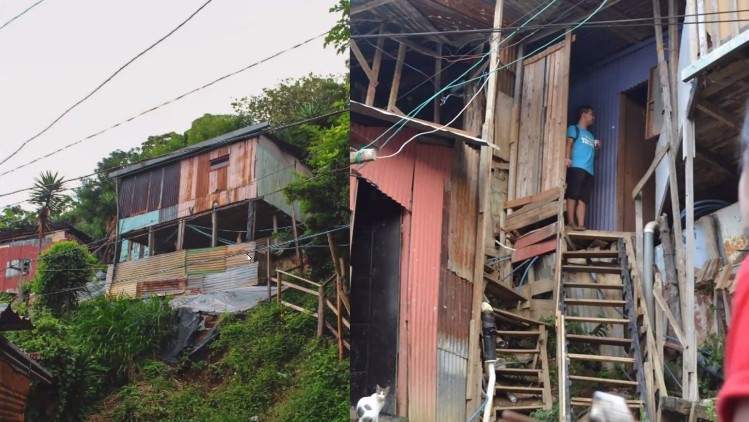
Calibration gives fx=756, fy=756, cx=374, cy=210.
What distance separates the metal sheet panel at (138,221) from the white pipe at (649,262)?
89.6 inches

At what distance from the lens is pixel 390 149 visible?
10.5 feet

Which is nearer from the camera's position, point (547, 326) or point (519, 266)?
point (547, 326)

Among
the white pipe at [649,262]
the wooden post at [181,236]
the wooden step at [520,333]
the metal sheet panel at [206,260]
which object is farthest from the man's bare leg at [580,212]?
the wooden post at [181,236]

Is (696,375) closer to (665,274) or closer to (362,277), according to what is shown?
(665,274)

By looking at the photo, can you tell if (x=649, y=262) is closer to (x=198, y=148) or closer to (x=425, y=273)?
(x=425, y=273)

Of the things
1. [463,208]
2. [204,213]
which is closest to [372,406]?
[463,208]

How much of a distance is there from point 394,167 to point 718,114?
4.17 ft

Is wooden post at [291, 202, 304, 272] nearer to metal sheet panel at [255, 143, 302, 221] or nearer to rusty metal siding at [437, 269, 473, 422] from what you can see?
metal sheet panel at [255, 143, 302, 221]

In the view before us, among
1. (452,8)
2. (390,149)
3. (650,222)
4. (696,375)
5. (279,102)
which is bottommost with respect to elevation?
(696,375)

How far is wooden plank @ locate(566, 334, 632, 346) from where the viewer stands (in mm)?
2848

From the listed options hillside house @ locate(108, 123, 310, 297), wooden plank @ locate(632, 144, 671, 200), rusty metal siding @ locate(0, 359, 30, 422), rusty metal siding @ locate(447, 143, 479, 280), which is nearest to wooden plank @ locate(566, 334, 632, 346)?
rusty metal siding @ locate(447, 143, 479, 280)

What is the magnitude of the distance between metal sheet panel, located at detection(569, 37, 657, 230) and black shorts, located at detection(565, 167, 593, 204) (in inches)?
1.2

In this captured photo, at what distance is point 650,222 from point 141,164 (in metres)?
2.44

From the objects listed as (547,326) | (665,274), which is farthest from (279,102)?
(665,274)
